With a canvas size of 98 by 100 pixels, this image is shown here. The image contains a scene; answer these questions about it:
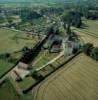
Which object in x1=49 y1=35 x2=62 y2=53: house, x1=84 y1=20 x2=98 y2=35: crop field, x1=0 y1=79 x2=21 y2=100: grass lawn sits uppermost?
x1=0 y1=79 x2=21 y2=100: grass lawn

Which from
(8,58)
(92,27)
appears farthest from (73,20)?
(8,58)

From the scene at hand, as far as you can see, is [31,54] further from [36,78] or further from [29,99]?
[29,99]

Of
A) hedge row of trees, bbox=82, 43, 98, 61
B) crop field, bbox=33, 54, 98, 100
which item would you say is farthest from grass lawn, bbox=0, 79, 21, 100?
→ hedge row of trees, bbox=82, 43, 98, 61

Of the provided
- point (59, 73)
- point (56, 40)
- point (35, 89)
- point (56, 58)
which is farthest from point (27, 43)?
point (35, 89)

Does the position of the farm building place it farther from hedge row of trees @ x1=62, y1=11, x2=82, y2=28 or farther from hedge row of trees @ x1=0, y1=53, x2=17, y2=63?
hedge row of trees @ x1=62, y1=11, x2=82, y2=28

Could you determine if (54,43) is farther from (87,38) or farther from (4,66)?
(4,66)
